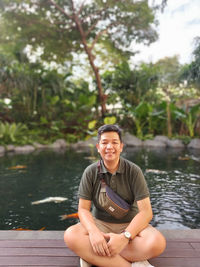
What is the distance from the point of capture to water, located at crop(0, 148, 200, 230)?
3.27 metres

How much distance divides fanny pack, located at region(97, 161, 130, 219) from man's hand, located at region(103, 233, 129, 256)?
23 centimetres

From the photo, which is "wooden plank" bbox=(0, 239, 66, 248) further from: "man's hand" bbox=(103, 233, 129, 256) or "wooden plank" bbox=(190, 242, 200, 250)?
"wooden plank" bbox=(190, 242, 200, 250)

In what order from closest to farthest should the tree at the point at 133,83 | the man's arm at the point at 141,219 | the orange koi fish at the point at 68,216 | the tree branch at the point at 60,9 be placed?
the man's arm at the point at 141,219 < the orange koi fish at the point at 68,216 < the tree branch at the point at 60,9 < the tree at the point at 133,83

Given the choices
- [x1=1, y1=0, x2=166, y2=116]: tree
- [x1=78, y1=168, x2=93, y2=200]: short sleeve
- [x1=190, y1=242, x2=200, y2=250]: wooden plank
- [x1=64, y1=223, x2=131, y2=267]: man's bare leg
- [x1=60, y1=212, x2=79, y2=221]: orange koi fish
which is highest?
[x1=1, y1=0, x2=166, y2=116]: tree

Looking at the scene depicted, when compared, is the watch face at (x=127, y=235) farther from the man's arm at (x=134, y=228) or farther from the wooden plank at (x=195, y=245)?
the wooden plank at (x=195, y=245)

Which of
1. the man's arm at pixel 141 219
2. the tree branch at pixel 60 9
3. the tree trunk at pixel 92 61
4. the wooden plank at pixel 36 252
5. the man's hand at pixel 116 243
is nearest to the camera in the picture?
the man's hand at pixel 116 243

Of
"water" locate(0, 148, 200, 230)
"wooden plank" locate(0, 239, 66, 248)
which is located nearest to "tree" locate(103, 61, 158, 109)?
"water" locate(0, 148, 200, 230)

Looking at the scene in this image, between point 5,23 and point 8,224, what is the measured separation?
1221cm

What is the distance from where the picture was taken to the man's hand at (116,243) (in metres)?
1.66

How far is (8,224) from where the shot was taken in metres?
3.20

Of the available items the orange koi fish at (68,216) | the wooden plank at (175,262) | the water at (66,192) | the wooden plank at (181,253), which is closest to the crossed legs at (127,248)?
the wooden plank at (175,262)

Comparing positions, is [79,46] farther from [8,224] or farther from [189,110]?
[8,224]

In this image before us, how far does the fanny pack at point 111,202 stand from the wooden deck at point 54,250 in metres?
0.42

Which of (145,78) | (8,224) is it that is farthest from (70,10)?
(8,224)
